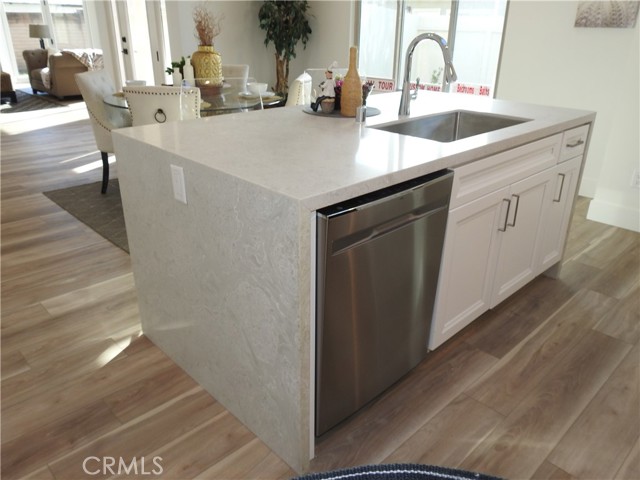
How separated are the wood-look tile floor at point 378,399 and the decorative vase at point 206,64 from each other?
1757 millimetres

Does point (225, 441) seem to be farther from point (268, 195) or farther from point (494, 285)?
point (494, 285)

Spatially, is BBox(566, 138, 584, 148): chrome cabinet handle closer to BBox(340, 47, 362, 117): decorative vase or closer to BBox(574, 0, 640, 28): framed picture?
BBox(340, 47, 362, 117): decorative vase

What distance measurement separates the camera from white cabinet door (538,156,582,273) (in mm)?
2369

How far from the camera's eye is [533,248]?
7.84 ft

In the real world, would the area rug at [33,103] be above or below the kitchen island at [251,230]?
below

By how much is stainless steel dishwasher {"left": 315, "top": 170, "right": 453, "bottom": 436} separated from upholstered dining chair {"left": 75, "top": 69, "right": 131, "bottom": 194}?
3.07 metres

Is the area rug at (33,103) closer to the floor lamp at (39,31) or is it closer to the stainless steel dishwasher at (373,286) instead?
the floor lamp at (39,31)

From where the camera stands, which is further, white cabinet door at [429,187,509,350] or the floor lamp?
the floor lamp

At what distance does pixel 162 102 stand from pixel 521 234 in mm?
2355

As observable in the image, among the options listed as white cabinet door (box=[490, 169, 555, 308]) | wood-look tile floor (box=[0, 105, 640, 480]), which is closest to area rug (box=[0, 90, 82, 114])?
wood-look tile floor (box=[0, 105, 640, 480])

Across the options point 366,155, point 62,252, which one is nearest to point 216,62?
point 62,252

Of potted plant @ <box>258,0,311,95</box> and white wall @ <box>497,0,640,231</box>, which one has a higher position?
potted plant @ <box>258,0,311,95</box>

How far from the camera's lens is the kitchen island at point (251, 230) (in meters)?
1.31

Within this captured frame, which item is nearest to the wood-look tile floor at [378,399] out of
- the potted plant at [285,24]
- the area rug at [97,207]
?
the area rug at [97,207]
